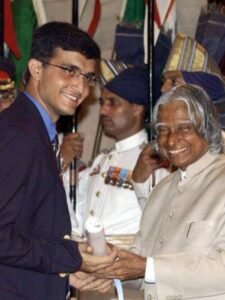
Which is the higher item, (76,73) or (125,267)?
(76,73)

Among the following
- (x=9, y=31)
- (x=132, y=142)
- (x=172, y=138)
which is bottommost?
(x=132, y=142)

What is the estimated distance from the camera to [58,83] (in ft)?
9.87

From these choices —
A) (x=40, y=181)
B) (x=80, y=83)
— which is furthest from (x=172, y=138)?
(x=40, y=181)

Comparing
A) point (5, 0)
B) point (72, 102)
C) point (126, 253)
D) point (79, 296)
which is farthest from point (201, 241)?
point (5, 0)

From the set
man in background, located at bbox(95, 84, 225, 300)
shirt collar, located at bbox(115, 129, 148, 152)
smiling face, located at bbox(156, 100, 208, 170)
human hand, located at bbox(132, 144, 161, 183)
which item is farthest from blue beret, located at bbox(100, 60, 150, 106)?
smiling face, located at bbox(156, 100, 208, 170)

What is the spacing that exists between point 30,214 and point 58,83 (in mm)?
537

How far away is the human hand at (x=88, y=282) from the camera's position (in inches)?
128

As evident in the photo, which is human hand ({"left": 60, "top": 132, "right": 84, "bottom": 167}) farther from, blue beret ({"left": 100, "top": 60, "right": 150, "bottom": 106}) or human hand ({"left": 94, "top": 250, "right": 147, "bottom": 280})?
human hand ({"left": 94, "top": 250, "right": 147, "bottom": 280})

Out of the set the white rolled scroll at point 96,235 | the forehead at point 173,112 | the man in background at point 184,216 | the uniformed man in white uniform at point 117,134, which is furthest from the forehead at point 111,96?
the white rolled scroll at point 96,235

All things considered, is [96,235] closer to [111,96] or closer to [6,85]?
[6,85]

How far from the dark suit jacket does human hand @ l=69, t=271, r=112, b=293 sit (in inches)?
14.5

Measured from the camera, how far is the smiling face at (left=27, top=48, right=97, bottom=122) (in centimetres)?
299

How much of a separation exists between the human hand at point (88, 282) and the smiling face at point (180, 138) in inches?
21.5

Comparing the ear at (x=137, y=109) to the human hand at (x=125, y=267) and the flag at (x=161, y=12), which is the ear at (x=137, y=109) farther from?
the human hand at (x=125, y=267)
